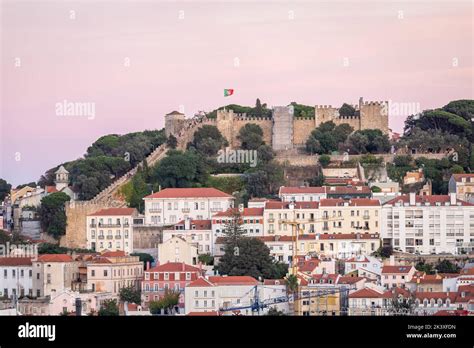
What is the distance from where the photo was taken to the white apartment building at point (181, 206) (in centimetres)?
4159

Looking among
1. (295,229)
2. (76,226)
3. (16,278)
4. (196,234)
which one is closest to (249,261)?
(295,229)

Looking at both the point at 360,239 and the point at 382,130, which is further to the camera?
the point at 382,130

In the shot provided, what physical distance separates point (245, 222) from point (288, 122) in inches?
290

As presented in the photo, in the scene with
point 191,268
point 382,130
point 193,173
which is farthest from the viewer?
point 382,130

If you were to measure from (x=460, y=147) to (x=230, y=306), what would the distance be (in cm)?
1309

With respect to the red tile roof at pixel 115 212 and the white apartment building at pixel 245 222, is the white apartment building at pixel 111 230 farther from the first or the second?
the white apartment building at pixel 245 222

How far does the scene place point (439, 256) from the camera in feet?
128

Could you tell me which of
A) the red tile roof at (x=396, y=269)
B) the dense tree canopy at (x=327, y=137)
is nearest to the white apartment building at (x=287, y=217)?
the red tile roof at (x=396, y=269)

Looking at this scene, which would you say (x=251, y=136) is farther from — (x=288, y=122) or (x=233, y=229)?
(x=233, y=229)

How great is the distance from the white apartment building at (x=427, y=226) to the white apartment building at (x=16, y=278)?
789cm

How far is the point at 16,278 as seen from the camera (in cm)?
3809
